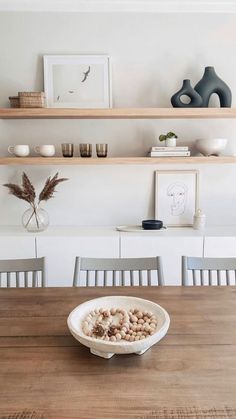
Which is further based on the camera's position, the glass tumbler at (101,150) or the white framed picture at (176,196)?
the white framed picture at (176,196)

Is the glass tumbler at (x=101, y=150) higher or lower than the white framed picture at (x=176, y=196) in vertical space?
higher

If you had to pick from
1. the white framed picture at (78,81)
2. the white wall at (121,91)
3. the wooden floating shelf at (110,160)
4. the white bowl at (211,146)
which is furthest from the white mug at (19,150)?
the white bowl at (211,146)

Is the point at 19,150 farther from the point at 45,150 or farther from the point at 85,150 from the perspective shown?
the point at 85,150

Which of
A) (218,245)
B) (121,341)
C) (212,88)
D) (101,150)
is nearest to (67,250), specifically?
(101,150)

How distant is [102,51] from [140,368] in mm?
2539

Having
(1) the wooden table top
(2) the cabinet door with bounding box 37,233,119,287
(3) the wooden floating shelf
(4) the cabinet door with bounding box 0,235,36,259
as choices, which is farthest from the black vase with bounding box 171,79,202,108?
(1) the wooden table top

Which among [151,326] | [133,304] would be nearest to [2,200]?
[133,304]

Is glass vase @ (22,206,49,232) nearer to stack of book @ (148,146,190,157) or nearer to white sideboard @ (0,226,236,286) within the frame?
white sideboard @ (0,226,236,286)

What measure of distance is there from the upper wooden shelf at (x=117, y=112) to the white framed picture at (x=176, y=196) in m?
0.53

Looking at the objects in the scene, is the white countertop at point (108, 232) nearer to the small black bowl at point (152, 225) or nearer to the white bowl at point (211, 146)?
the small black bowl at point (152, 225)

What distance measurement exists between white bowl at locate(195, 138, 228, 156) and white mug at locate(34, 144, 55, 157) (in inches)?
49.0

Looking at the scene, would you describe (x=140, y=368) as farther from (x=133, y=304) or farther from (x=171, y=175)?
(x=171, y=175)

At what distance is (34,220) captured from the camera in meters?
2.68

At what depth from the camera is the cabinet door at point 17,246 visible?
255 cm
